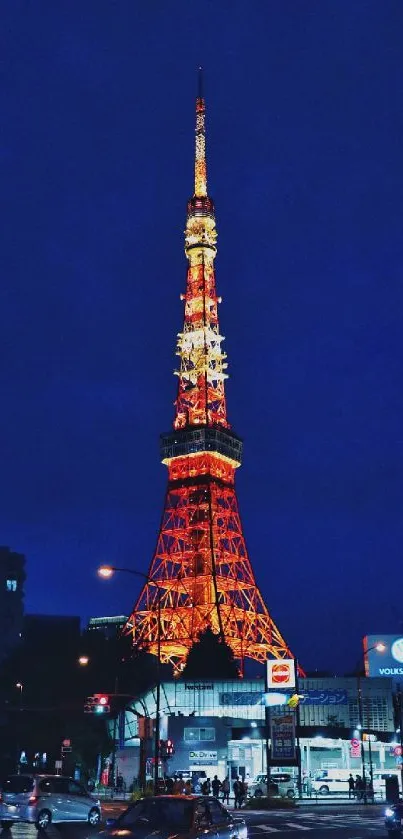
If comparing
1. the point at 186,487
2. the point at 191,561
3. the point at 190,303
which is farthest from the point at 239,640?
the point at 190,303

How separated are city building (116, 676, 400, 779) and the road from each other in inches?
376

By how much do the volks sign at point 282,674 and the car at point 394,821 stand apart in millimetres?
30781

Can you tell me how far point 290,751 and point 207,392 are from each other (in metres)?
66.1

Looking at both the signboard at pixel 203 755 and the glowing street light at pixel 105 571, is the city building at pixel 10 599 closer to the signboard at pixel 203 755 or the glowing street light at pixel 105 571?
the signboard at pixel 203 755

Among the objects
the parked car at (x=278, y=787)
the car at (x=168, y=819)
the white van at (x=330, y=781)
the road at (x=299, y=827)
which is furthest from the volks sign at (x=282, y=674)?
the car at (x=168, y=819)

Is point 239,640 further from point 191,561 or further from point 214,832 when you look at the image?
point 214,832

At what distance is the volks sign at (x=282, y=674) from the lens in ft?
185

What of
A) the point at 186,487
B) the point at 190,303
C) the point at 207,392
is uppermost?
the point at 190,303

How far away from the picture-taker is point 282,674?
56.8 metres

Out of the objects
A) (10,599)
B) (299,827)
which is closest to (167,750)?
(299,827)

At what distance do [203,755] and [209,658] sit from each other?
2044 centimetres

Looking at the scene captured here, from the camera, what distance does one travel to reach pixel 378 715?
90000 millimetres

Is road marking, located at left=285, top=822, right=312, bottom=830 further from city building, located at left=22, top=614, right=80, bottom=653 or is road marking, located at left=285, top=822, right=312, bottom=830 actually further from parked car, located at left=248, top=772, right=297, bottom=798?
city building, located at left=22, top=614, right=80, bottom=653

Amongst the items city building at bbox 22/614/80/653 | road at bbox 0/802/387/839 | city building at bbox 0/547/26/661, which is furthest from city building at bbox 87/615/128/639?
road at bbox 0/802/387/839
